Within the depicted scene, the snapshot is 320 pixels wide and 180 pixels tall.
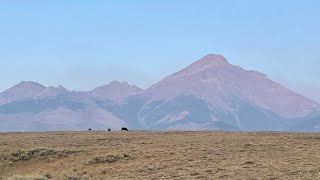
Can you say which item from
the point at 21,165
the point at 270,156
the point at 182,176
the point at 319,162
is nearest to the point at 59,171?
the point at 21,165

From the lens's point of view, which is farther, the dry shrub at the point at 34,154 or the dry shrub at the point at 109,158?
the dry shrub at the point at 34,154

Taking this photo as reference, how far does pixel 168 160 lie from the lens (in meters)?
35.8

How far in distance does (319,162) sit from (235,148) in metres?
10.3

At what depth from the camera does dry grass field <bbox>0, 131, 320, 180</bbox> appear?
2991 centimetres

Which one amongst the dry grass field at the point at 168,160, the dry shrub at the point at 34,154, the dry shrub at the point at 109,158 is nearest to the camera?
the dry grass field at the point at 168,160

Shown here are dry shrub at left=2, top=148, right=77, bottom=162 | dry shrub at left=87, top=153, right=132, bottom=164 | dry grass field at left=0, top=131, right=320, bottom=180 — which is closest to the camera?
dry grass field at left=0, top=131, right=320, bottom=180

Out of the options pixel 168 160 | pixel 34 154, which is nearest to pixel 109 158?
pixel 168 160

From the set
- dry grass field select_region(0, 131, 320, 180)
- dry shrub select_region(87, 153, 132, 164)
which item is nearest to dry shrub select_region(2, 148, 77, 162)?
dry grass field select_region(0, 131, 320, 180)

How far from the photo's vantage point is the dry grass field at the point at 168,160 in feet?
98.1

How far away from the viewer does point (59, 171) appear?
3597 centimetres

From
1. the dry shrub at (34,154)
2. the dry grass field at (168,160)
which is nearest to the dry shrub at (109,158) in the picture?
the dry grass field at (168,160)

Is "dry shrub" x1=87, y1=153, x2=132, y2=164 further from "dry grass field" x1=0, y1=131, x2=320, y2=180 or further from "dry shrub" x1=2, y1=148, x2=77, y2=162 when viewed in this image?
"dry shrub" x1=2, y1=148, x2=77, y2=162

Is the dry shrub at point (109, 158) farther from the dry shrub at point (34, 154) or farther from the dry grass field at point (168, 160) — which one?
the dry shrub at point (34, 154)

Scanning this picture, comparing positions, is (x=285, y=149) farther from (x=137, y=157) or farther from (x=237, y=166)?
(x=137, y=157)
